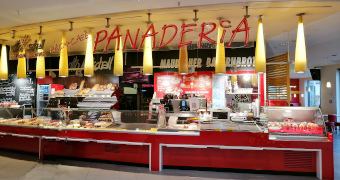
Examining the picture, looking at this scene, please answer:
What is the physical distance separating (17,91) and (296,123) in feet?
34.5

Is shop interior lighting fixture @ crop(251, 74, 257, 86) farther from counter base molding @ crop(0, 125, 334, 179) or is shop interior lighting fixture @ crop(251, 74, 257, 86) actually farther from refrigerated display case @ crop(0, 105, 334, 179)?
counter base molding @ crop(0, 125, 334, 179)

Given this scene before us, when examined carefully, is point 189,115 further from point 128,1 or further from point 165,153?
point 128,1

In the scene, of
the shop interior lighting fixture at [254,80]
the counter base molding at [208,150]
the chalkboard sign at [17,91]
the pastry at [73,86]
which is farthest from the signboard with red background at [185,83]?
the chalkboard sign at [17,91]

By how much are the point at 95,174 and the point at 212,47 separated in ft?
18.7

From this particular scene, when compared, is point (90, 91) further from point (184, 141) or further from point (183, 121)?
point (184, 141)

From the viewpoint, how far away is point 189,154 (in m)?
4.63

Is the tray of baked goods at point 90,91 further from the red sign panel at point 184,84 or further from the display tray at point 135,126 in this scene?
the display tray at point 135,126

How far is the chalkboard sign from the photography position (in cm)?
Result: 952

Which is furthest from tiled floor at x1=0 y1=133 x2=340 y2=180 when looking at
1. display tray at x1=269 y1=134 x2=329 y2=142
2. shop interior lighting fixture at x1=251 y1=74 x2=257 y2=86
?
shop interior lighting fixture at x1=251 y1=74 x2=257 y2=86

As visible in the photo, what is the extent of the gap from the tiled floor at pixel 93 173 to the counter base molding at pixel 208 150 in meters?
0.16

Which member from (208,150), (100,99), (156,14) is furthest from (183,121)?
(100,99)

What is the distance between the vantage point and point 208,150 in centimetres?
456

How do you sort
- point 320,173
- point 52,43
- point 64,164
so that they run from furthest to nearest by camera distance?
point 52,43
point 64,164
point 320,173

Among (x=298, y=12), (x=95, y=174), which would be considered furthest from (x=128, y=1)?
(x=298, y=12)
